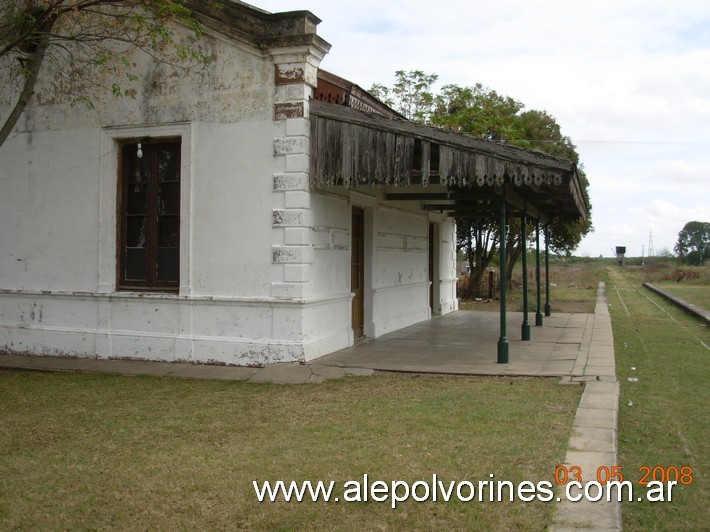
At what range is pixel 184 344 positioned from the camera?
31.4 feet

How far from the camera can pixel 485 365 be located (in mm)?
9141

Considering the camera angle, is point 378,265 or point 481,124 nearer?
point 378,265

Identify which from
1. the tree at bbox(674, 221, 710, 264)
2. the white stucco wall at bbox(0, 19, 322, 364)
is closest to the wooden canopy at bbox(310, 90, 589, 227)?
the white stucco wall at bbox(0, 19, 322, 364)

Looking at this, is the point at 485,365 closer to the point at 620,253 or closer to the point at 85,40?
the point at 85,40

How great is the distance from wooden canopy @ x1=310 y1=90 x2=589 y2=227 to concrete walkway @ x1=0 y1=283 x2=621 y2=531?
96.1 inches

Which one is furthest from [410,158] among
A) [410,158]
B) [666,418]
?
[666,418]

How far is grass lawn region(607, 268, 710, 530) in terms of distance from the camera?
4129 millimetres

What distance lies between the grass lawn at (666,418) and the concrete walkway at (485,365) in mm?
211

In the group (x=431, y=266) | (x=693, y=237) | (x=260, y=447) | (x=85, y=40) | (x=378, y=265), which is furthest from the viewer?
(x=693, y=237)

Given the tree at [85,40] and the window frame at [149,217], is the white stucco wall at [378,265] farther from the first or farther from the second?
the tree at [85,40]

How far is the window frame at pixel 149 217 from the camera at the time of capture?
389 inches

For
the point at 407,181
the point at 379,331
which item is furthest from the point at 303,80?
the point at 379,331

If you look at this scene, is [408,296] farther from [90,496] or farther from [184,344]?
[90,496]

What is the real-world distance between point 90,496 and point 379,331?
8.46 metres
